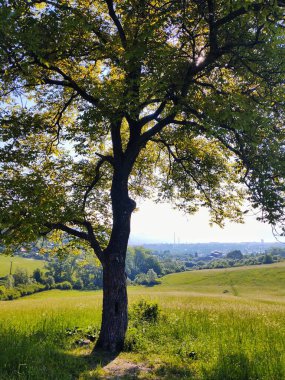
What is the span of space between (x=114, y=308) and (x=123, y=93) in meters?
7.61

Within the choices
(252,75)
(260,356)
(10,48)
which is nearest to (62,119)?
(10,48)

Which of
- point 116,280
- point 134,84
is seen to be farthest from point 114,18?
point 116,280

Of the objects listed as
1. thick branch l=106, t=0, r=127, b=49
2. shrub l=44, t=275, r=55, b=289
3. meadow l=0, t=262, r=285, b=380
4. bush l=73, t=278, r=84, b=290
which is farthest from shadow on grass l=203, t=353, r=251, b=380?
bush l=73, t=278, r=84, b=290

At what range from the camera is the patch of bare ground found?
28.8ft

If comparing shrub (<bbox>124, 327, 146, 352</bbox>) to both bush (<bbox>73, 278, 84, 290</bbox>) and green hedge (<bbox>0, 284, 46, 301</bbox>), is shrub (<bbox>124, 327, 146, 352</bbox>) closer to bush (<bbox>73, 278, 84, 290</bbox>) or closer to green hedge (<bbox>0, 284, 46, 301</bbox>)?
green hedge (<bbox>0, 284, 46, 301</bbox>)

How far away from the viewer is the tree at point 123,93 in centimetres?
967

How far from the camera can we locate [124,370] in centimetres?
934

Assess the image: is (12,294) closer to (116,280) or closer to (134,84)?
(116,280)

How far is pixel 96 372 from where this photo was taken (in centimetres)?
895

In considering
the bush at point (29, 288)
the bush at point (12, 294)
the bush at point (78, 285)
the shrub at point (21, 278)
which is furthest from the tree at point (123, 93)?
the bush at point (78, 285)

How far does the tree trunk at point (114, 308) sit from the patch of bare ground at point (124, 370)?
3.53 ft

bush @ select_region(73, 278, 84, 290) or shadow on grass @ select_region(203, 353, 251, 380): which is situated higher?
shadow on grass @ select_region(203, 353, 251, 380)

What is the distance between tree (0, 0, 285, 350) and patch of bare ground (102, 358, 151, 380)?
4.53 feet

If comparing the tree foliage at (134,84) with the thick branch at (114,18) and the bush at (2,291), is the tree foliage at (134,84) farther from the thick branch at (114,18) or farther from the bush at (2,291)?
the bush at (2,291)
